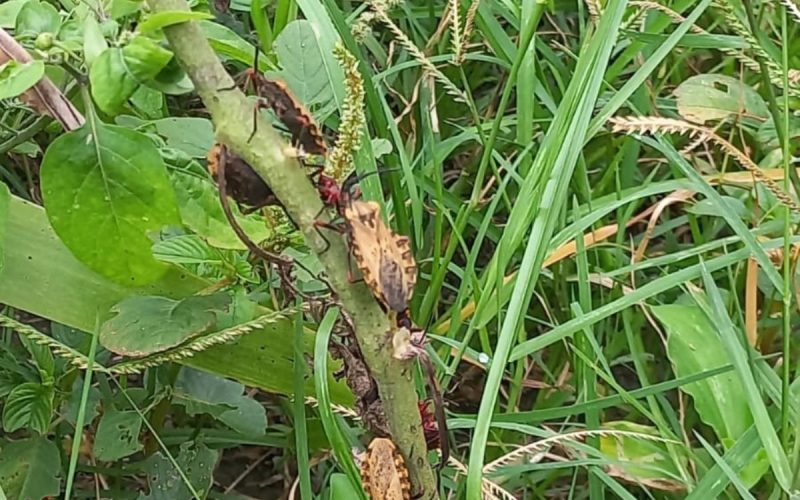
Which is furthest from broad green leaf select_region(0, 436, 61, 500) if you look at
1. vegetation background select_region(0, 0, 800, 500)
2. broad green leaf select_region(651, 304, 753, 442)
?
broad green leaf select_region(651, 304, 753, 442)

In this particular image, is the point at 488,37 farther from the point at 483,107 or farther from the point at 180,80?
the point at 180,80

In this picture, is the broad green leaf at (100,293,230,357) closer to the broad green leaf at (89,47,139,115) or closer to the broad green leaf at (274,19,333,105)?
Answer: the broad green leaf at (274,19,333,105)

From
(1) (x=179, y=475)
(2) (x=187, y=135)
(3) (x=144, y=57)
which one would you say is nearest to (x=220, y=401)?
(1) (x=179, y=475)

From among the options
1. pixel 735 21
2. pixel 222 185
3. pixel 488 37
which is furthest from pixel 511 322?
pixel 488 37

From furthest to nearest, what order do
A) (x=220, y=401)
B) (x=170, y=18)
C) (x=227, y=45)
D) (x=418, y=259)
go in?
(x=418, y=259)
(x=220, y=401)
(x=227, y=45)
(x=170, y=18)

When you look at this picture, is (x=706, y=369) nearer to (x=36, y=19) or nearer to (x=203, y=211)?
(x=203, y=211)

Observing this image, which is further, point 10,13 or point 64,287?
point 64,287

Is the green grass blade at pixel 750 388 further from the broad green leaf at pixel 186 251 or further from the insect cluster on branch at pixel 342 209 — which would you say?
the broad green leaf at pixel 186 251
